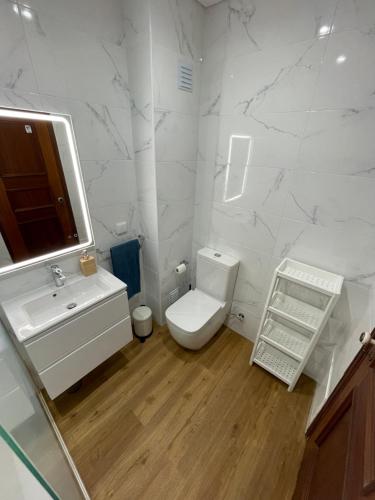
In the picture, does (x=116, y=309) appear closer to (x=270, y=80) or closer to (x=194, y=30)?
(x=270, y=80)

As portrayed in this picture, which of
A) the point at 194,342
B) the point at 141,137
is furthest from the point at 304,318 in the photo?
the point at 141,137

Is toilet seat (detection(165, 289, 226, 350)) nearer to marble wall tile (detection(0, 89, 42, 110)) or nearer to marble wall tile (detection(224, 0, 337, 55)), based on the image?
marble wall tile (detection(0, 89, 42, 110))

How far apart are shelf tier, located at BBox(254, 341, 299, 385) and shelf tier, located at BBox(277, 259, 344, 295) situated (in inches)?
28.2

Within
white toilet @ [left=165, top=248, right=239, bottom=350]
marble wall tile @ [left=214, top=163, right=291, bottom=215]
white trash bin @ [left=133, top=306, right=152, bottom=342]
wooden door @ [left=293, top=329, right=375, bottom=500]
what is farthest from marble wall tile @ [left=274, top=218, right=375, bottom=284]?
white trash bin @ [left=133, top=306, right=152, bottom=342]

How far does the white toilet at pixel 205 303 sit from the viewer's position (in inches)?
64.1

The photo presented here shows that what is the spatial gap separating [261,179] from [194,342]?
4.37ft

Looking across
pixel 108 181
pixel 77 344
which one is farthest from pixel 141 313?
pixel 108 181

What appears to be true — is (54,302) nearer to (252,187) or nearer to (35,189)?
(35,189)

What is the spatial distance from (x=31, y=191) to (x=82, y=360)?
106 cm

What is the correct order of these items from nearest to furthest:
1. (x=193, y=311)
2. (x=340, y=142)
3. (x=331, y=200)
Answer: (x=340, y=142), (x=331, y=200), (x=193, y=311)

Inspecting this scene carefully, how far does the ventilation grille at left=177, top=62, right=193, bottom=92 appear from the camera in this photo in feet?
4.45

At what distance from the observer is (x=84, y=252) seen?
4.85ft

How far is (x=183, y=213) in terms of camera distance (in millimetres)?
1816

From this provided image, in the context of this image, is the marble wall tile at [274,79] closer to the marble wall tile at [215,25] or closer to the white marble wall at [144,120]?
the marble wall tile at [215,25]
